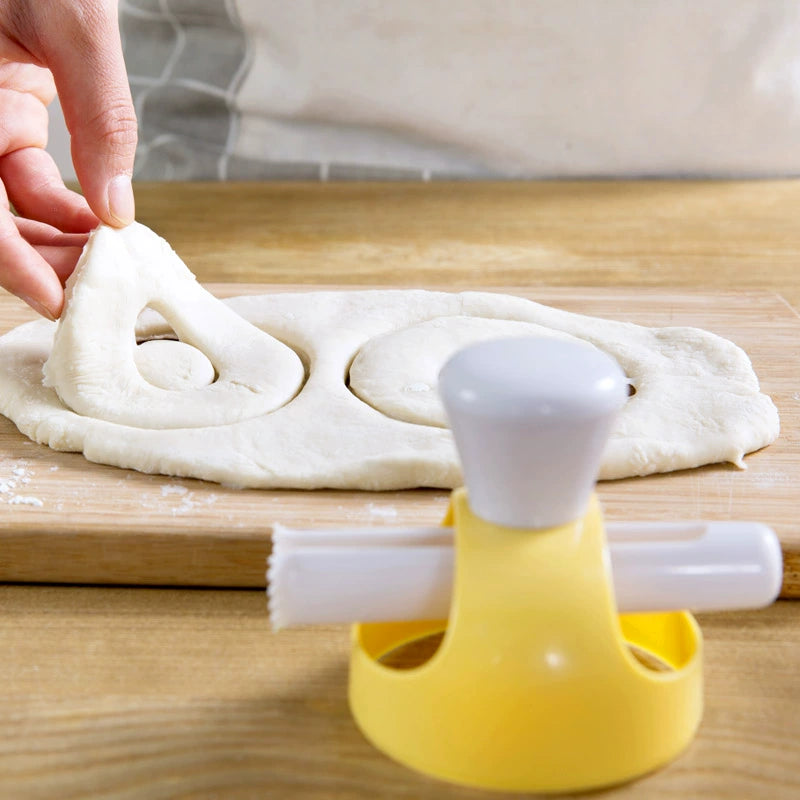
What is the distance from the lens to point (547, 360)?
1.46 ft

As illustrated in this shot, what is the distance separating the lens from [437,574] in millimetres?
492

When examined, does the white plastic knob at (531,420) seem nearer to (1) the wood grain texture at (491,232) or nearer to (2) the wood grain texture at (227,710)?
(2) the wood grain texture at (227,710)

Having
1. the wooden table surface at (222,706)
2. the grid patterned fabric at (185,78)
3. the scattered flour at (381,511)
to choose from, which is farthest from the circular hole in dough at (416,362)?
the grid patterned fabric at (185,78)

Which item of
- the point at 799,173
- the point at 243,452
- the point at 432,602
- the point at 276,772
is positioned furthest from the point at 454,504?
the point at 799,173

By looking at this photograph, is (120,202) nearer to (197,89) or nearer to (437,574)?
(437,574)

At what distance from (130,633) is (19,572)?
122 millimetres

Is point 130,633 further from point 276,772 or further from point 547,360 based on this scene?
point 547,360

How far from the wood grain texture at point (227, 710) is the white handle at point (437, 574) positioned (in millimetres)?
85

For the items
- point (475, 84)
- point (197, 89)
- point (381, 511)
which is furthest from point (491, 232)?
point (381, 511)

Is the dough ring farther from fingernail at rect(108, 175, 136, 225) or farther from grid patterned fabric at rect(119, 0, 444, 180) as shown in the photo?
grid patterned fabric at rect(119, 0, 444, 180)

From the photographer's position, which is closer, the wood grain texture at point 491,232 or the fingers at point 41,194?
the fingers at point 41,194

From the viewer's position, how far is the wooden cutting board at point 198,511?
2.31 feet

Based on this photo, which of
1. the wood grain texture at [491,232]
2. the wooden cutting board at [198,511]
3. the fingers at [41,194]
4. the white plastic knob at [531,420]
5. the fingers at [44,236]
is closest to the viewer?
the white plastic knob at [531,420]

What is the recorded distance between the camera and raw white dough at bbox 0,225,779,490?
0.79 metres
